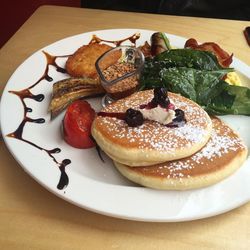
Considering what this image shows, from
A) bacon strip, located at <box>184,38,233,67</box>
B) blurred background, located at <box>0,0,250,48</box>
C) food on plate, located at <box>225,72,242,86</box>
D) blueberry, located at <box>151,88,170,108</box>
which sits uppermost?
blueberry, located at <box>151,88,170,108</box>

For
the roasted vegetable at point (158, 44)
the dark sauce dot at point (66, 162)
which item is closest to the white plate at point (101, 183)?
the dark sauce dot at point (66, 162)

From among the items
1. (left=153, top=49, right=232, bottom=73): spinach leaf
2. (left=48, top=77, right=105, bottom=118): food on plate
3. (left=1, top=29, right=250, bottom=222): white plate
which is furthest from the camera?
(left=153, top=49, right=232, bottom=73): spinach leaf

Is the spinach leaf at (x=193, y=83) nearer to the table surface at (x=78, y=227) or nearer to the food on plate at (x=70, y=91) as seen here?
the food on plate at (x=70, y=91)

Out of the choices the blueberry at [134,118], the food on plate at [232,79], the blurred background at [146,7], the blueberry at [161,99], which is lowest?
the blurred background at [146,7]

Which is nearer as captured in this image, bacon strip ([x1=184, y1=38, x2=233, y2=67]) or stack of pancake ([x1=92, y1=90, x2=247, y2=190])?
stack of pancake ([x1=92, y1=90, x2=247, y2=190])

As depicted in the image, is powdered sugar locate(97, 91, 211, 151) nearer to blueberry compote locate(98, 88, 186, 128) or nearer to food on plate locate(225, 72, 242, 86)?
blueberry compote locate(98, 88, 186, 128)

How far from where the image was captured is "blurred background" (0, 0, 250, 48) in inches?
91.0

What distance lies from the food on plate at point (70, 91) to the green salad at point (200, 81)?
0.63ft

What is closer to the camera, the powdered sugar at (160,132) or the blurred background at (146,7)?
the powdered sugar at (160,132)

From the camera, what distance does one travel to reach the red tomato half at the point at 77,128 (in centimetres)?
117

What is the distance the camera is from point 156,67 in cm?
147

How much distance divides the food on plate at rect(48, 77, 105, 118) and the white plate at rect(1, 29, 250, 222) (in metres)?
0.04

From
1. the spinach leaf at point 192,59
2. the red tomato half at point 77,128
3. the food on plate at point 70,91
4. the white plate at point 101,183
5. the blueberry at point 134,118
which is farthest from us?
the spinach leaf at point 192,59

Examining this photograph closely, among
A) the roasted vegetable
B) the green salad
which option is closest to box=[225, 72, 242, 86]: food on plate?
the green salad
